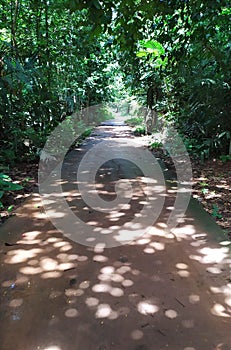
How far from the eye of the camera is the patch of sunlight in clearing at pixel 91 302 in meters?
2.55

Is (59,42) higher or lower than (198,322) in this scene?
higher

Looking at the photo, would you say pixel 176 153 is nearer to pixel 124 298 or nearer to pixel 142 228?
pixel 142 228

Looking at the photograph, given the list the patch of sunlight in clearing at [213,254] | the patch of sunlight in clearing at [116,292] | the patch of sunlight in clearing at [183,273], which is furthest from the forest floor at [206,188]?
the patch of sunlight in clearing at [116,292]

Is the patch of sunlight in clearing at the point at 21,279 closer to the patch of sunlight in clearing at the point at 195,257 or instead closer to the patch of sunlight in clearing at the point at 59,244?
the patch of sunlight in clearing at the point at 59,244

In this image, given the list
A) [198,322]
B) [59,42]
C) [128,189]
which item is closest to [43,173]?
[128,189]

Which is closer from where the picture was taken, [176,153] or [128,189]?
[128,189]

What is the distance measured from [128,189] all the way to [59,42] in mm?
5845

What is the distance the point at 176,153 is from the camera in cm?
926

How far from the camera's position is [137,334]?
223 cm

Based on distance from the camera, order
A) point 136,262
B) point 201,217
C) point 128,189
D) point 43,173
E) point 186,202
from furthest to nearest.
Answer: point 43,173 < point 128,189 < point 186,202 < point 201,217 < point 136,262

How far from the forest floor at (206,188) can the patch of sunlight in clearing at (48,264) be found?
1.39 m

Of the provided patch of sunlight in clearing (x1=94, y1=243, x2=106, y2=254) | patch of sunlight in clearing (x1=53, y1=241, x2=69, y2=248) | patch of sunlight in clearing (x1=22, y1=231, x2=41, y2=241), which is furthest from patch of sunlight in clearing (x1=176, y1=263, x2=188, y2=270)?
patch of sunlight in clearing (x1=22, y1=231, x2=41, y2=241)

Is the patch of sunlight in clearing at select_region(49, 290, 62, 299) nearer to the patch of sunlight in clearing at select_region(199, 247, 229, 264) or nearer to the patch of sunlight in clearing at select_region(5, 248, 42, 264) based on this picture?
the patch of sunlight in clearing at select_region(5, 248, 42, 264)

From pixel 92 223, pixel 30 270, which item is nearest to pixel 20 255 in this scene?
pixel 30 270
